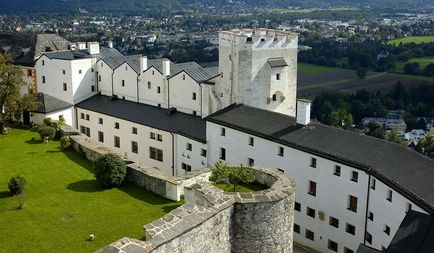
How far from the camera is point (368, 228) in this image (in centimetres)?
3372

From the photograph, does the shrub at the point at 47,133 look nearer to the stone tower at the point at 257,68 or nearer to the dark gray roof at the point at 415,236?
the stone tower at the point at 257,68

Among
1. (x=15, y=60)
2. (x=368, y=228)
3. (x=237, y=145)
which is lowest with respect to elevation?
(x=368, y=228)

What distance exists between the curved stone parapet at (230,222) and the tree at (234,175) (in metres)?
1.62

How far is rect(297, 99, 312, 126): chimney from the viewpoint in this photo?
39.1 meters

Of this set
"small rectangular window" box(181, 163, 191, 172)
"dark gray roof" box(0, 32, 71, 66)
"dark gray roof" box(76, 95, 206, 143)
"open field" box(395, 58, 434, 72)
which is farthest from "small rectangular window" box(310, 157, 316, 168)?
"open field" box(395, 58, 434, 72)

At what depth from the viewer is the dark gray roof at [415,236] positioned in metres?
26.6

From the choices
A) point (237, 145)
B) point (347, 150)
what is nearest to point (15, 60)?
point (237, 145)

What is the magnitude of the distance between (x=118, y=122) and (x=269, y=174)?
92.5 ft

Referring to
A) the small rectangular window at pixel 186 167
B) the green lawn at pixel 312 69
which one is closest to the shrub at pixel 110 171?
the small rectangular window at pixel 186 167

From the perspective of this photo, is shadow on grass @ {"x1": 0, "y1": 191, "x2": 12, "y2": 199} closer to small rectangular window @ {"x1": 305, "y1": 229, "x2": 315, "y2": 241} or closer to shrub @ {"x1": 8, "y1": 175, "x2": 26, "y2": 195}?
shrub @ {"x1": 8, "y1": 175, "x2": 26, "y2": 195}

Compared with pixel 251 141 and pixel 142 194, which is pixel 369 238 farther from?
pixel 142 194

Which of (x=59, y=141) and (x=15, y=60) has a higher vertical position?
(x=15, y=60)

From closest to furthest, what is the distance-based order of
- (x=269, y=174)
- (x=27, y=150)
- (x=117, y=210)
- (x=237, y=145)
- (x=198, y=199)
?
1. (x=198, y=199)
2. (x=269, y=174)
3. (x=117, y=210)
4. (x=237, y=145)
5. (x=27, y=150)

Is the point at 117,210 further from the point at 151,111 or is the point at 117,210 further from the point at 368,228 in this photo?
the point at 151,111
